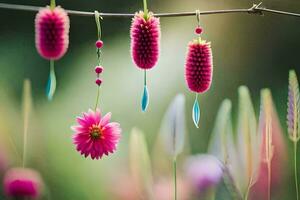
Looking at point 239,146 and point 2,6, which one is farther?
point 239,146

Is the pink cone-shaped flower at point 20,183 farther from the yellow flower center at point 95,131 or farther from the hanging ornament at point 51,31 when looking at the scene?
the hanging ornament at point 51,31

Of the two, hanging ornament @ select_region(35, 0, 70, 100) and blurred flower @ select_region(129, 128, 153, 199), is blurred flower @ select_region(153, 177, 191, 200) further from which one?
hanging ornament @ select_region(35, 0, 70, 100)

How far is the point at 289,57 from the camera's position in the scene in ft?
6.12

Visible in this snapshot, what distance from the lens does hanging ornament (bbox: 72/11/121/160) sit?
5.16 ft

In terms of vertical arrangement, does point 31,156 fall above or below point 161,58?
below

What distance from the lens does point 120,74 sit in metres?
1.72

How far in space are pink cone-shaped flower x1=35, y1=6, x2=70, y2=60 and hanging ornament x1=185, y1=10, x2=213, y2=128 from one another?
42 cm

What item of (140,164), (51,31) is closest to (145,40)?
(51,31)

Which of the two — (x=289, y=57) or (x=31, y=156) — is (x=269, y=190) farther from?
(x=31, y=156)

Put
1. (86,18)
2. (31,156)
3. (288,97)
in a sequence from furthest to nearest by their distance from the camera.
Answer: (288,97), (86,18), (31,156)

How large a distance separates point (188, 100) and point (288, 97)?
395 mm

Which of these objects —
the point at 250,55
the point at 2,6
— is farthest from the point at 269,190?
the point at 2,6

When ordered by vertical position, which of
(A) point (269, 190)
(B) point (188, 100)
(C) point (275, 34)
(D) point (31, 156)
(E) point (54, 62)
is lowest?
(A) point (269, 190)

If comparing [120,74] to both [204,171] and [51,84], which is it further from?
[204,171]
